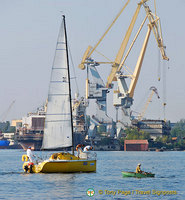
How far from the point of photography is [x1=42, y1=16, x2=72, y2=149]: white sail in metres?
54.3

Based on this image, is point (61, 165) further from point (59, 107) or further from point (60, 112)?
point (59, 107)

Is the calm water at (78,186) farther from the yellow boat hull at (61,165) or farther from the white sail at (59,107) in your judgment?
the white sail at (59,107)

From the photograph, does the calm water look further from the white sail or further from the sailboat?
the white sail

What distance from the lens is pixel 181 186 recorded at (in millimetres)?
47750

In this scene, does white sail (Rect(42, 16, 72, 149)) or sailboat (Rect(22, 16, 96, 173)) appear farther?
white sail (Rect(42, 16, 72, 149))

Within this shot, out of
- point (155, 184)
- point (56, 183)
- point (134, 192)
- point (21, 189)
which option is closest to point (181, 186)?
point (155, 184)

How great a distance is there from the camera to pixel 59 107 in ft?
180

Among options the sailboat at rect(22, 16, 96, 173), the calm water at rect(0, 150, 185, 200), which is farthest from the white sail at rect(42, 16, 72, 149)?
the calm water at rect(0, 150, 185, 200)

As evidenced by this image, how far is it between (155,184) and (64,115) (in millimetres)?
12458

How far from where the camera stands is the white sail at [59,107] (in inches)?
2138

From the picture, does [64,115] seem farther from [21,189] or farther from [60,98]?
[21,189]

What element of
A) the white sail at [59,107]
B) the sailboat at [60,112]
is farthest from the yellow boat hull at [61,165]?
the white sail at [59,107]

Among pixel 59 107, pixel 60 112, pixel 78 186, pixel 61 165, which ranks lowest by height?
pixel 78 186

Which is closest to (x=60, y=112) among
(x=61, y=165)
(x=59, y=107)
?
(x=59, y=107)
